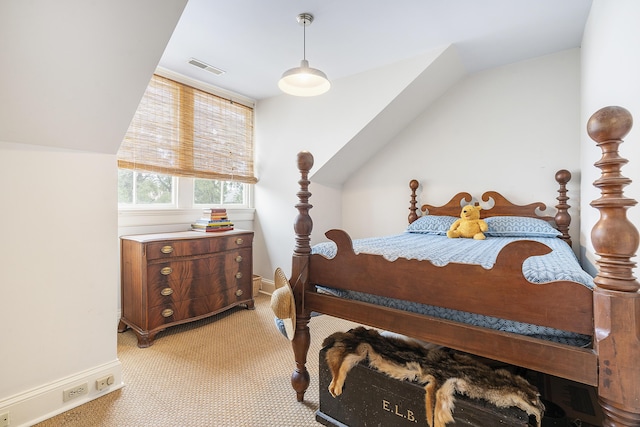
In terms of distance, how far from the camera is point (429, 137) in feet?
10.2

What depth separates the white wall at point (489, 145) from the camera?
2.51 meters

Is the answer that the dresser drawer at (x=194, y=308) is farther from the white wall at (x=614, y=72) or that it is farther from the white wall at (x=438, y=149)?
the white wall at (x=614, y=72)

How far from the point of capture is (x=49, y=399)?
4.78ft

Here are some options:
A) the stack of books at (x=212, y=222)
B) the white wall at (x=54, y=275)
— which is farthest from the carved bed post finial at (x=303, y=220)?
the stack of books at (x=212, y=222)

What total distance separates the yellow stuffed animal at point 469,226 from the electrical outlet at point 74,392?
8.35ft

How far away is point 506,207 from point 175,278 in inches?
114

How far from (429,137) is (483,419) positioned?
2.64 metres

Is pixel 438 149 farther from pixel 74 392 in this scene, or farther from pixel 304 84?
pixel 74 392

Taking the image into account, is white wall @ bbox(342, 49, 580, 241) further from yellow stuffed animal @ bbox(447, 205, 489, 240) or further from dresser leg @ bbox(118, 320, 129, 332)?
dresser leg @ bbox(118, 320, 129, 332)

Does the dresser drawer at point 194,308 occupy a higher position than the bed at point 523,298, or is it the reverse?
the bed at point 523,298

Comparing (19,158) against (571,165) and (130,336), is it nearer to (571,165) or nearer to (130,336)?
(130,336)

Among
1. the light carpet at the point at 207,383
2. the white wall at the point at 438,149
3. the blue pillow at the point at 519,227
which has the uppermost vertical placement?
the white wall at the point at 438,149

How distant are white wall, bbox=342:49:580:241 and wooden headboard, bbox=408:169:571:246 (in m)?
0.08

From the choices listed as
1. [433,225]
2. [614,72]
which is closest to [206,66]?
[433,225]
